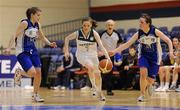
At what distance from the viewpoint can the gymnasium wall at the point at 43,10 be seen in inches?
910

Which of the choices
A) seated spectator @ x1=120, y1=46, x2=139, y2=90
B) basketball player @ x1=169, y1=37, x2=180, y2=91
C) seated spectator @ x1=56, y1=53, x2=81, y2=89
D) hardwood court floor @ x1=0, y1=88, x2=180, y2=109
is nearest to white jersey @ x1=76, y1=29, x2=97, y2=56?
hardwood court floor @ x1=0, y1=88, x2=180, y2=109

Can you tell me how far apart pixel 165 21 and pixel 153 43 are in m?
10.8

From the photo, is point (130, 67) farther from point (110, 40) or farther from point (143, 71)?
point (143, 71)

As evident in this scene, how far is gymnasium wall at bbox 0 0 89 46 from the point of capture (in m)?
23.1

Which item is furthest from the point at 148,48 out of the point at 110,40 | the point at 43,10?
the point at 43,10

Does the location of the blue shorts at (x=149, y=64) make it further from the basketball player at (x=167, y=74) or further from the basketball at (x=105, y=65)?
the basketball player at (x=167, y=74)

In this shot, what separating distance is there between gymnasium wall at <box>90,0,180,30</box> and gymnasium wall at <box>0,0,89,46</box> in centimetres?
75

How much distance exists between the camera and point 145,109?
9.51 metres

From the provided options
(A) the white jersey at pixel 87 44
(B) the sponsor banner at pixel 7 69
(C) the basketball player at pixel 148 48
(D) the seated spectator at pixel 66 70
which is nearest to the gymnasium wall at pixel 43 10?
(B) the sponsor banner at pixel 7 69

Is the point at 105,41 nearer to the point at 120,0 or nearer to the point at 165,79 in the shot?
the point at 165,79

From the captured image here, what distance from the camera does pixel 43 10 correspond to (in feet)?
80.2

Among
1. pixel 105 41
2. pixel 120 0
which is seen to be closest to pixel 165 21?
pixel 120 0

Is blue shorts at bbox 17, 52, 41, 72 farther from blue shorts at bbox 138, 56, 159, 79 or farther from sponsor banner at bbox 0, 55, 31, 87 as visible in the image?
sponsor banner at bbox 0, 55, 31, 87

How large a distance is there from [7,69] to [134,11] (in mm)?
6990
